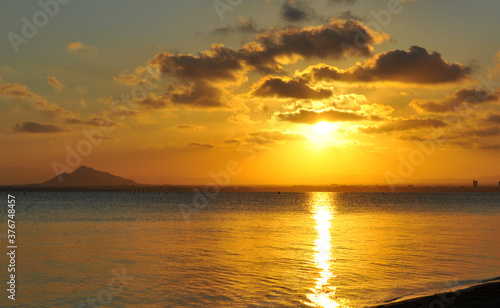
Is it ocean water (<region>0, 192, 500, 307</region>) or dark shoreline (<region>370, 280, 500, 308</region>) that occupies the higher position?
dark shoreline (<region>370, 280, 500, 308</region>)

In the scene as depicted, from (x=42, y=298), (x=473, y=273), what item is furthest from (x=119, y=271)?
(x=473, y=273)

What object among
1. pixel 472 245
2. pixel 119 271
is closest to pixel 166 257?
pixel 119 271

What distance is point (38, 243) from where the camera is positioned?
47031mm

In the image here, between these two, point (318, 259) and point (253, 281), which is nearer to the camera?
point (253, 281)

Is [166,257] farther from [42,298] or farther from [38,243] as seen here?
[38,243]

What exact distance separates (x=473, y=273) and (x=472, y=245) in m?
15.8

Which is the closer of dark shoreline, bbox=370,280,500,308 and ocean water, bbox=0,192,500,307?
dark shoreline, bbox=370,280,500,308

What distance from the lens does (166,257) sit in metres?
38.2

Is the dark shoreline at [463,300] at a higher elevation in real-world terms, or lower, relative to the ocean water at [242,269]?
higher

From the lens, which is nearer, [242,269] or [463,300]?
[463,300]

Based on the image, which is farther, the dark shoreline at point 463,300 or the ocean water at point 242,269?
the ocean water at point 242,269

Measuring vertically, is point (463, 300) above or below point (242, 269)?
above

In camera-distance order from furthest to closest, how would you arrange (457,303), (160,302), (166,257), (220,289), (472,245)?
1. (472,245)
2. (166,257)
3. (220,289)
4. (160,302)
5. (457,303)

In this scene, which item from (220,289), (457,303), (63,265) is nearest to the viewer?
(457,303)
